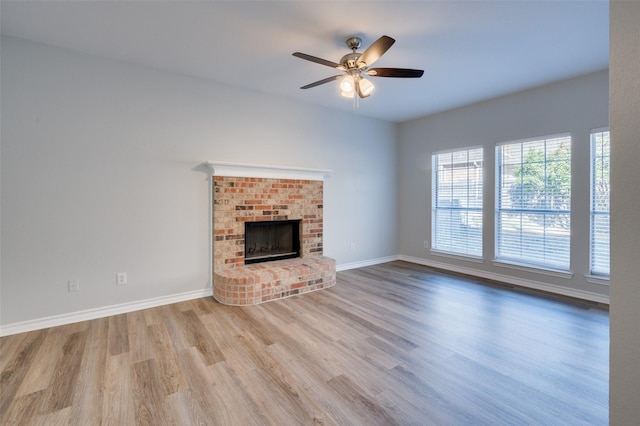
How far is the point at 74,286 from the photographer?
9.84ft

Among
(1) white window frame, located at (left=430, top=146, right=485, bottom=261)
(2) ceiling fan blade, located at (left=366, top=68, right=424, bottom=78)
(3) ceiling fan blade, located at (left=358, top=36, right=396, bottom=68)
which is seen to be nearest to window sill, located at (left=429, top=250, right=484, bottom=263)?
(1) white window frame, located at (left=430, top=146, right=485, bottom=261)

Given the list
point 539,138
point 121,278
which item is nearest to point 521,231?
point 539,138

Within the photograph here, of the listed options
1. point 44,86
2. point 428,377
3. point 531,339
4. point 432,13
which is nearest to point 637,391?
point 428,377

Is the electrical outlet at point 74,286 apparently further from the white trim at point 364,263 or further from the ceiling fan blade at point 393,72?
the ceiling fan blade at point 393,72

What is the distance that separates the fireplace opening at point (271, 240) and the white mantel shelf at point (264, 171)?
69 centimetres

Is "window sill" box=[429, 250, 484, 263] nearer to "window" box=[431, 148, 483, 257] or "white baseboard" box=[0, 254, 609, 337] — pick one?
"window" box=[431, 148, 483, 257]

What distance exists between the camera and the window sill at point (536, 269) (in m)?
3.81

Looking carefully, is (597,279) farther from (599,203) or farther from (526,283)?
(599,203)

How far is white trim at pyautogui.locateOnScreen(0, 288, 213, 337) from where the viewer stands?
2.76m

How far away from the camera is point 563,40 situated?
110 inches

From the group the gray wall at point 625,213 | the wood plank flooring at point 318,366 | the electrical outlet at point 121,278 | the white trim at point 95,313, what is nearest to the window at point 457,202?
the wood plank flooring at point 318,366

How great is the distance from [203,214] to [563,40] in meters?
4.31

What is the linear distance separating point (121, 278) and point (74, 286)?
1.32 feet

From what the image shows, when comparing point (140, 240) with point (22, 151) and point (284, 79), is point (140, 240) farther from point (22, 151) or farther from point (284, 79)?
point (284, 79)
